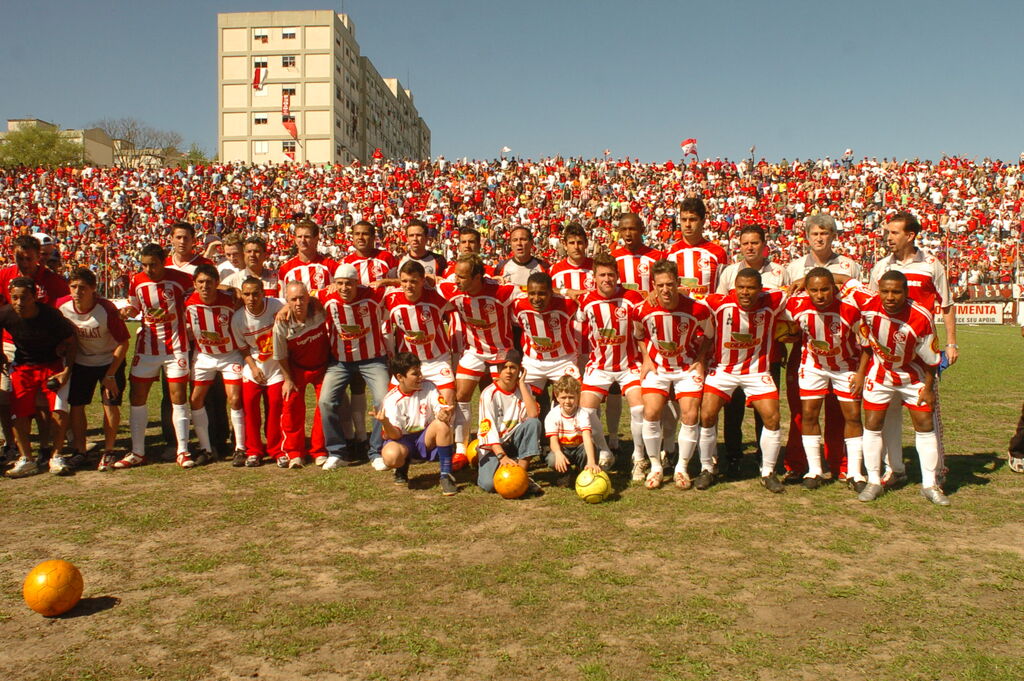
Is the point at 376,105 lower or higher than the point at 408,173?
higher

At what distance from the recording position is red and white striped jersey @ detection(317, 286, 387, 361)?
726 cm

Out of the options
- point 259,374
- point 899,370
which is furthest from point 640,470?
point 259,374

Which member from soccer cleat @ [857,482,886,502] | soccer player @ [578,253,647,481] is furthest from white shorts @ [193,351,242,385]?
soccer cleat @ [857,482,886,502]

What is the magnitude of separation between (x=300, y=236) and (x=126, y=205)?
30777 millimetres

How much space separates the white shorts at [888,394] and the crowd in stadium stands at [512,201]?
22.9 meters

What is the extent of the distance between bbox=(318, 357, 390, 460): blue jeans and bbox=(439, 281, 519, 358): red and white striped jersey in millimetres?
928

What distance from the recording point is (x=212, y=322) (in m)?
7.27

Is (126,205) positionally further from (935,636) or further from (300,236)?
(935,636)

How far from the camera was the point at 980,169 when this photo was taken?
33406 mm

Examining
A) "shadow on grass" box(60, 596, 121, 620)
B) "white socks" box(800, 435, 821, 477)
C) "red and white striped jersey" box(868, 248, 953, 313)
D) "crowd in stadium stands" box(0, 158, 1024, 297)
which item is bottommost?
"shadow on grass" box(60, 596, 121, 620)

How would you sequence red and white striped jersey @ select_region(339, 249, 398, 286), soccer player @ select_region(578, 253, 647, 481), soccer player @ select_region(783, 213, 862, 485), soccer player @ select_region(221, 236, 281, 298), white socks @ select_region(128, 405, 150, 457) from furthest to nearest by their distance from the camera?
1. red and white striped jersey @ select_region(339, 249, 398, 286)
2. soccer player @ select_region(221, 236, 281, 298)
3. white socks @ select_region(128, 405, 150, 457)
4. soccer player @ select_region(578, 253, 647, 481)
5. soccer player @ select_region(783, 213, 862, 485)

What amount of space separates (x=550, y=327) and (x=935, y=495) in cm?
335

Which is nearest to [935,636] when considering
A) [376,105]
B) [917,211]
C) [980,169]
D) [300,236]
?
[300,236]

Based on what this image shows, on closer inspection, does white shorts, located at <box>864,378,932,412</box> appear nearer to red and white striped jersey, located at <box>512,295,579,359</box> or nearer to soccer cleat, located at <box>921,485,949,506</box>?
soccer cleat, located at <box>921,485,949,506</box>
